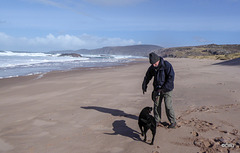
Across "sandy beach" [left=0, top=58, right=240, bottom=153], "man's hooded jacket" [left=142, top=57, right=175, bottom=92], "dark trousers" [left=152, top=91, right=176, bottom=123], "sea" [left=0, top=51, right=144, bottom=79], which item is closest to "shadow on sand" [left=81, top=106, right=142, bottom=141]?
"sandy beach" [left=0, top=58, right=240, bottom=153]

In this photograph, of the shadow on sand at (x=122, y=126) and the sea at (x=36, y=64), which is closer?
the shadow on sand at (x=122, y=126)

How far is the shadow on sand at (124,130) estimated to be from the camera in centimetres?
456

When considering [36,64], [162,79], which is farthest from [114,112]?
[36,64]

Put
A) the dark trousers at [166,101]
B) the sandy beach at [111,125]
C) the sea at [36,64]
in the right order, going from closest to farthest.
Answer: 1. the sandy beach at [111,125]
2. the dark trousers at [166,101]
3. the sea at [36,64]

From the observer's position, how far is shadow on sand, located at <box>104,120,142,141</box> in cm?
456

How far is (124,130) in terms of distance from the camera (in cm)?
491

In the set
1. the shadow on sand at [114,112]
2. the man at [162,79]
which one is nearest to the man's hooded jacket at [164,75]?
the man at [162,79]

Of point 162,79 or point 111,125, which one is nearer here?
point 162,79

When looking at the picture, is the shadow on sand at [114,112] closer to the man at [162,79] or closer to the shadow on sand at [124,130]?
the shadow on sand at [124,130]

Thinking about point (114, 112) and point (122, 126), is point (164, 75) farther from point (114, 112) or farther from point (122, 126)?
point (114, 112)

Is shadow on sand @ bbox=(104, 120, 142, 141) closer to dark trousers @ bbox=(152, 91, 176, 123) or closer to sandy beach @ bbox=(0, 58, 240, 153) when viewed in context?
sandy beach @ bbox=(0, 58, 240, 153)

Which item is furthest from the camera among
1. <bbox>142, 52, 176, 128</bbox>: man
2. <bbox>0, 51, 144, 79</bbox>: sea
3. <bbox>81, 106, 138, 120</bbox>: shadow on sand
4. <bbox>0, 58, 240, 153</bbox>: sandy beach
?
<bbox>0, 51, 144, 79</bbox>: sea

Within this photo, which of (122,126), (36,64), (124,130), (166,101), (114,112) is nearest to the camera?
(166,101)

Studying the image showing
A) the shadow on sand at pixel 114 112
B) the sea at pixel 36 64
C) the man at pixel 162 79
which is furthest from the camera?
the sea at pixel 36 64
